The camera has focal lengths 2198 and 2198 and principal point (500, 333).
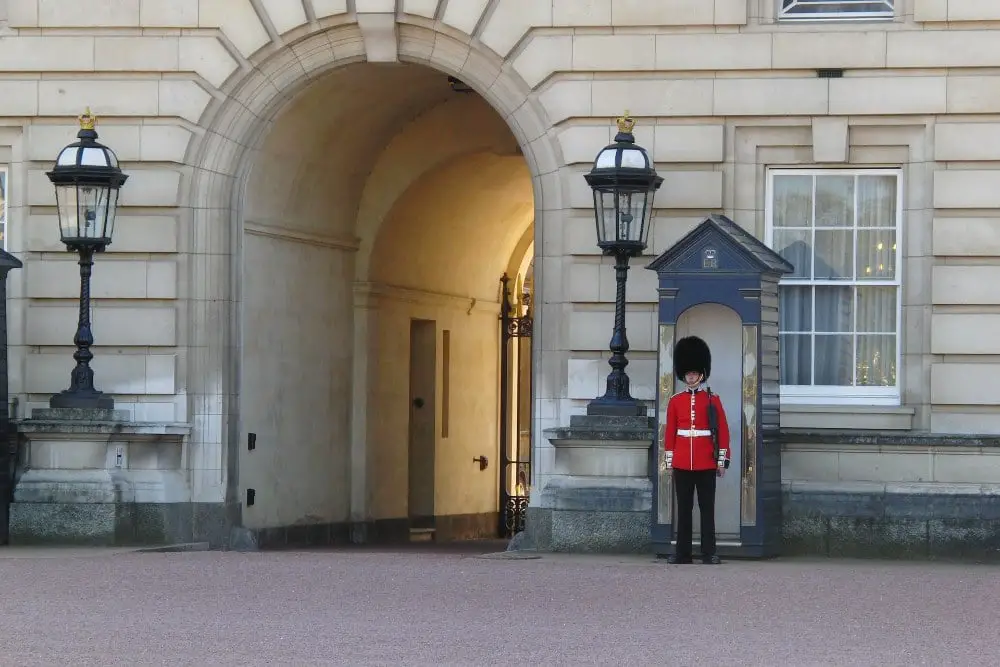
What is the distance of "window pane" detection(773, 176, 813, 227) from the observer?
50.4 ft

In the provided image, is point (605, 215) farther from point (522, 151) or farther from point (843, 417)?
point (843, 417)

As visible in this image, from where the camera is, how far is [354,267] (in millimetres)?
18391

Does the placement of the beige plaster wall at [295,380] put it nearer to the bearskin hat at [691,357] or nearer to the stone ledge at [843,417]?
the bearskin hat at [691,357]

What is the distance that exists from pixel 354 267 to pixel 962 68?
5.71m

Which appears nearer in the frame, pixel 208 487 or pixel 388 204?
pixel 208 487

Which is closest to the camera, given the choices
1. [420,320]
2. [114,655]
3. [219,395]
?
[114,655]

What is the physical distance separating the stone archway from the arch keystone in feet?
0.21

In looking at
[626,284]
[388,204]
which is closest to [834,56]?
[626,284]

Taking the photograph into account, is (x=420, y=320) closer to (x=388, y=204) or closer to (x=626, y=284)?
(x=388, y=204)

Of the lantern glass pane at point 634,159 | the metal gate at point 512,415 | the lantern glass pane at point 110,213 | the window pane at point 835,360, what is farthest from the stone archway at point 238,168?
the metal gate at point 512,415

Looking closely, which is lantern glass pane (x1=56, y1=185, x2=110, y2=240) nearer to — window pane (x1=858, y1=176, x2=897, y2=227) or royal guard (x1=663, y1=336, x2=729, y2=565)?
royal guard (x1=663, y1=336, x2=729, y2=565)

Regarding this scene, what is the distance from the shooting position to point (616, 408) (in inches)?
579

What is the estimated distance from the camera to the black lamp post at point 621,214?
1452 cm

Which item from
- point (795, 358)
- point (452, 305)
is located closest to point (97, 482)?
point (795, 358)
